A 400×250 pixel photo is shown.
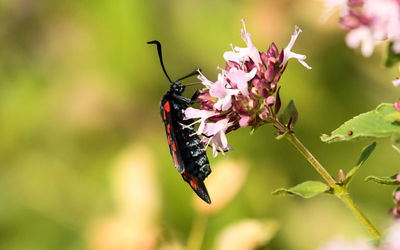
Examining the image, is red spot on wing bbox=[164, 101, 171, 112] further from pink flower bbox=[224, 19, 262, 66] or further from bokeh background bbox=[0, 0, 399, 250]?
bokeh background bbox=[0, 0, 399, 250]

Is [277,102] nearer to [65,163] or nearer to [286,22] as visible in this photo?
[286,22]

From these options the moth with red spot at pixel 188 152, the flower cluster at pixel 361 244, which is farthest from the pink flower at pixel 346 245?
the moth with red spot at pixel 188 152

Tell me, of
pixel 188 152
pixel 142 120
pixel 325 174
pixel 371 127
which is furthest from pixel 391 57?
pixel 142 120

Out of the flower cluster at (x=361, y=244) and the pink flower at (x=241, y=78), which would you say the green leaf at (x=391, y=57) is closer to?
the flower cluster at (x=361, y=244)

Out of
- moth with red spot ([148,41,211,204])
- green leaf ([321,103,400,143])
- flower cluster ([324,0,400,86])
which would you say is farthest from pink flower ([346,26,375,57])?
moth with red spot ([148,41,211,204])

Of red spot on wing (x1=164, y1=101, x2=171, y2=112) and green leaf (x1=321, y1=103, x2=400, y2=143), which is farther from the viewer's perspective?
red spot on wing (x1=164, y1=101, x2=171, y2=112)

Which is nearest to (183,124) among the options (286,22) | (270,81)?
(270,81)

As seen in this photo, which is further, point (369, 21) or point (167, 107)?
point (167, 107)

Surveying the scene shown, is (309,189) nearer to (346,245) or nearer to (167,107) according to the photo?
(346,245)
